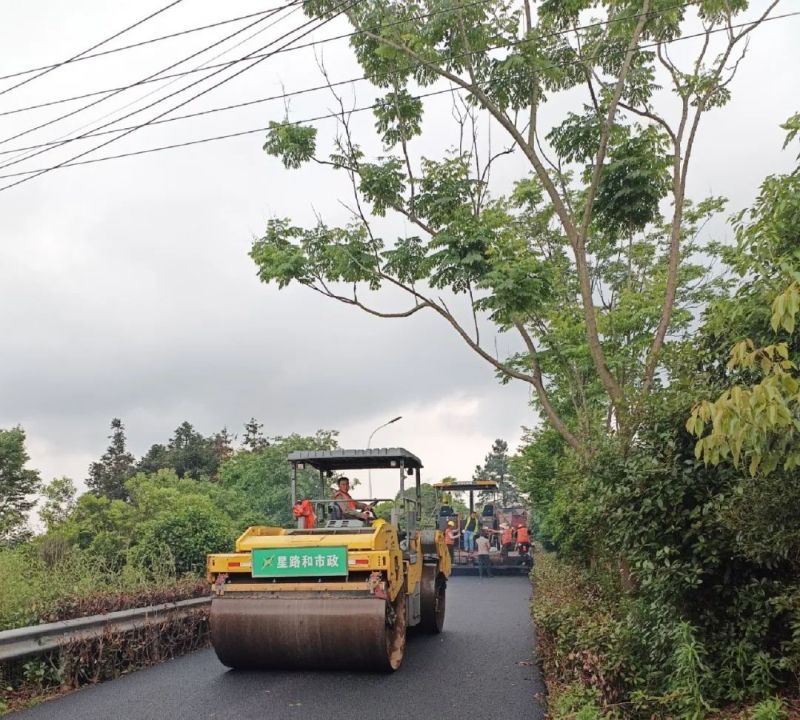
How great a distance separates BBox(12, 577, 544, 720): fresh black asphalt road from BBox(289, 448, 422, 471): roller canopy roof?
2.36 meters

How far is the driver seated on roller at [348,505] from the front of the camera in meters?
9.74

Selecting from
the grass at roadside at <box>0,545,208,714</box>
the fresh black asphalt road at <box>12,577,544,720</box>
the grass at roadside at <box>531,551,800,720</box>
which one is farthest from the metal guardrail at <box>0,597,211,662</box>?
the grass at roadside at <box>531,551,800,720</box>

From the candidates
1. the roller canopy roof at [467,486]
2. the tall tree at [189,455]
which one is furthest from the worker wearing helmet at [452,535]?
the tall tree at [189,455]

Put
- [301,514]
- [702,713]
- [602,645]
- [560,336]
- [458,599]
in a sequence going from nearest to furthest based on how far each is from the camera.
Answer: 1. [702,713]
2. [602,645]
3. [301,514]
4. [560,336]
5. [458,599]

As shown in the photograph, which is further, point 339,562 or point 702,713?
point 339,562

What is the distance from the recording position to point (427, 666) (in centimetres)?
844

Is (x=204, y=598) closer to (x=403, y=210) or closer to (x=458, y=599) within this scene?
(x=403, y=210)

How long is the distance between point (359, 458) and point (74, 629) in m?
3.84

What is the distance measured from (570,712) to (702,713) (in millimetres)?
1021

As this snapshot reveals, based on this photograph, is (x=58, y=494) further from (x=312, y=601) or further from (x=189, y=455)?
(x=189, y=455)

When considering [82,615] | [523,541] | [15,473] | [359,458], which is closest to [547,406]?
[359,458]

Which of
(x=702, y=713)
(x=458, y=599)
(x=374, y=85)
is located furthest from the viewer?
(x=458, y=599)

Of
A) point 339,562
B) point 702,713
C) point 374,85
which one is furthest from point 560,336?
point 702,713

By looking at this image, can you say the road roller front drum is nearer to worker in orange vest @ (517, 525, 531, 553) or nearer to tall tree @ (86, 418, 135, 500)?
worker in orange vest @ (517, 525, 531, 553)
